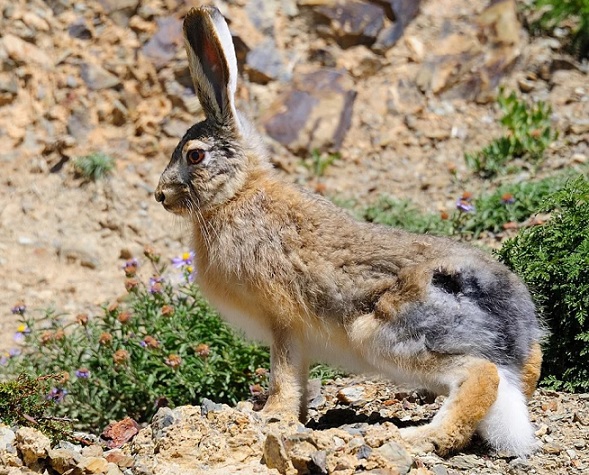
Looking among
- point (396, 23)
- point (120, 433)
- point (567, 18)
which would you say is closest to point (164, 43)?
point (396, 23)

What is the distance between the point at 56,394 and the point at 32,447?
2.11m

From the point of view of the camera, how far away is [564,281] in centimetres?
627

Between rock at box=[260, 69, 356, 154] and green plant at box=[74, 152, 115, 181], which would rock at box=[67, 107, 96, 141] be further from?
rock at box=[260, 69, 356, 154]

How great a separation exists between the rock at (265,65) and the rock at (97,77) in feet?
5.28

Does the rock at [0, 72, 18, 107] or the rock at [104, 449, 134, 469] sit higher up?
the rock at [0, 72, 18, 107]

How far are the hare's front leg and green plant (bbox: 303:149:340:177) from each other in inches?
206

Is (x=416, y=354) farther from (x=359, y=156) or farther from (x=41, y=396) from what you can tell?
(x=359, y=156)

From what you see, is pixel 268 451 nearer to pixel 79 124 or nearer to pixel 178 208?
pixel 178 208

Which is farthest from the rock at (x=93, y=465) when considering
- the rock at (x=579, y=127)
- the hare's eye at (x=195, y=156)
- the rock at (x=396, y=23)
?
the rock at (x=396, y=23)

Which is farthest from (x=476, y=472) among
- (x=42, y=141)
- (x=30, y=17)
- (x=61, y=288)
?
(x=30, y=17)

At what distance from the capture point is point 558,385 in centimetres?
616

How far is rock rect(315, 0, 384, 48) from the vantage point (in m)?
11.8

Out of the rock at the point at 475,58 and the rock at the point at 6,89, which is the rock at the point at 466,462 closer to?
the rock at the point at 475,58

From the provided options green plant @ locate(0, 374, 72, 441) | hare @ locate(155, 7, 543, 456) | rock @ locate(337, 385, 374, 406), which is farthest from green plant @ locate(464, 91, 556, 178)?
green plant @ locate(0, 374, 72, 441)
